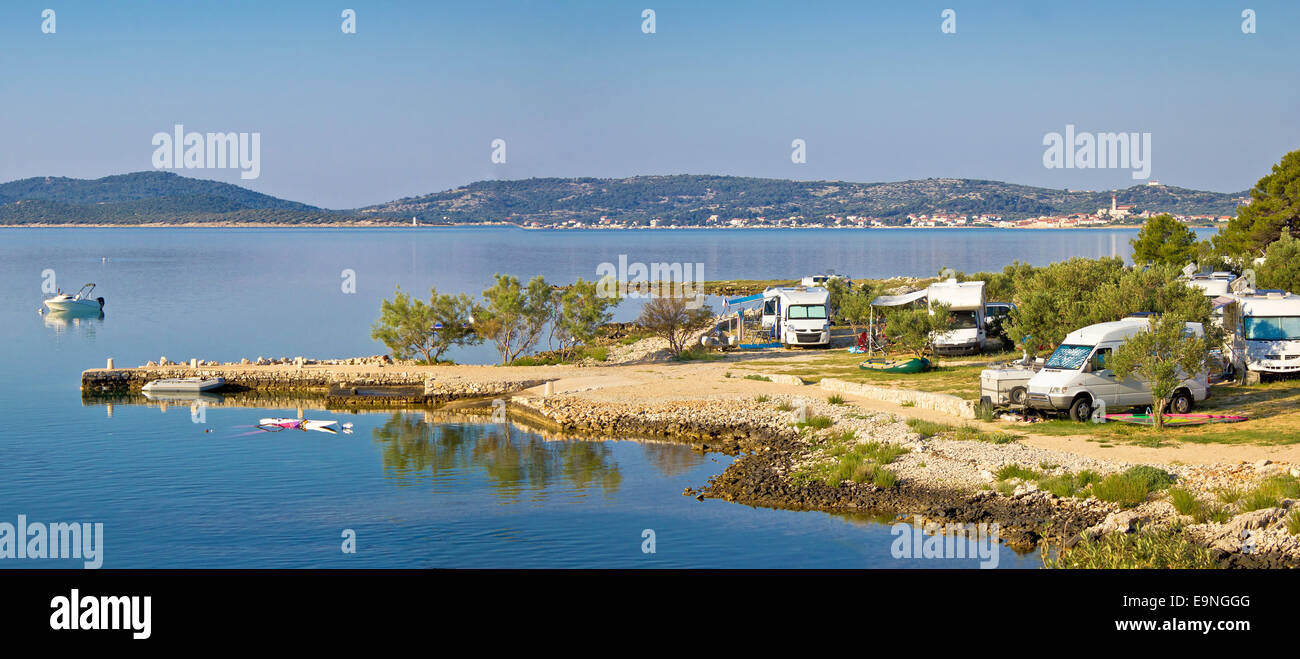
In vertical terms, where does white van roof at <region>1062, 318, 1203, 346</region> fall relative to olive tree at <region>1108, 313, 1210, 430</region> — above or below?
above

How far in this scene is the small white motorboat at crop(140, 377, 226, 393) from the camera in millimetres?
34406

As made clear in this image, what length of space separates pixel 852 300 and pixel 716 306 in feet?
82.8

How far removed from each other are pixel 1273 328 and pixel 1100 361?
634cm

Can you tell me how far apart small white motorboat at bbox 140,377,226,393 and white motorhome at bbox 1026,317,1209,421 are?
26.2 metres

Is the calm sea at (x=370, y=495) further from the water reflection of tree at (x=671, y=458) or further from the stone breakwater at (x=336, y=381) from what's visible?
the stone breakwater at (x=336, y=381)

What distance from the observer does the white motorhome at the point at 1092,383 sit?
20.5 meters

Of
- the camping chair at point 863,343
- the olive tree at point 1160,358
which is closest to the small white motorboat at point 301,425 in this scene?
the camping chair at point 863,343

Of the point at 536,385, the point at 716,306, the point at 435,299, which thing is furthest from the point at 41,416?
the point at 716,306

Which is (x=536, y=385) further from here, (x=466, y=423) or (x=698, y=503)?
(x=698, y=503)

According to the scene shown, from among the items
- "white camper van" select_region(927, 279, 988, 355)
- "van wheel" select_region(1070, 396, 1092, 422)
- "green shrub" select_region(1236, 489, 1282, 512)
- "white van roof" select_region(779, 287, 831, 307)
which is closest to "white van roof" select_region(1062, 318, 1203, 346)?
"van wheel" select_region(1070, 396, 1092, 422)

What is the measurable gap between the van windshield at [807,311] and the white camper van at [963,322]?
4.91 m

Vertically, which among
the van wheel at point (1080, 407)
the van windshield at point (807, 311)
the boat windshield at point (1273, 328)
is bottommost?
the van wheel at point (1080, 407)

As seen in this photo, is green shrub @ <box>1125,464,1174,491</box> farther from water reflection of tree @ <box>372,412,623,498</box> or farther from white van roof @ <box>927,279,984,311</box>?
white van roof @ <box>927,279,984,311</box>

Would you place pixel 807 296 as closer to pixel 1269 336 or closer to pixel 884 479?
pixel 1269 336
